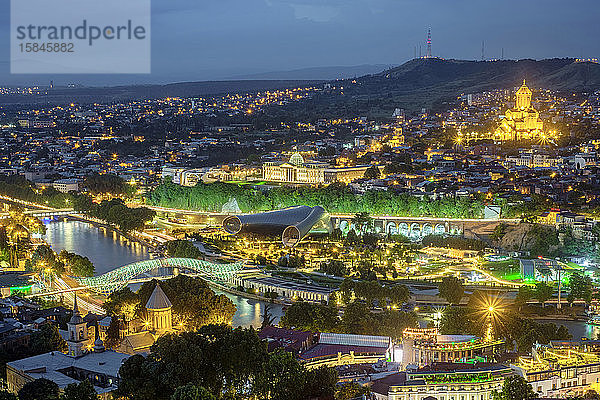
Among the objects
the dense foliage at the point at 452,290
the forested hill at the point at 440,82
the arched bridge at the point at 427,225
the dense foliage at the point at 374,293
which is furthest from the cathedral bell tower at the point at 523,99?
the dense foliage at the point at 374,293

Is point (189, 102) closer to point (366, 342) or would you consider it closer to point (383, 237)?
point (383, 237)

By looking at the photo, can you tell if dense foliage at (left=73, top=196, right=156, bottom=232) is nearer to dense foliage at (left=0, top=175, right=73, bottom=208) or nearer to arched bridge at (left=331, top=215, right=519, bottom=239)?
→ dense foliage at (left=0, top=175, right=73, bottom=208)

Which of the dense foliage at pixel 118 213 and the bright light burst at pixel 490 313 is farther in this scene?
the dense foliage at pixel 118 213

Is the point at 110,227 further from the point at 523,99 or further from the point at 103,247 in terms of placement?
the point at 523,99

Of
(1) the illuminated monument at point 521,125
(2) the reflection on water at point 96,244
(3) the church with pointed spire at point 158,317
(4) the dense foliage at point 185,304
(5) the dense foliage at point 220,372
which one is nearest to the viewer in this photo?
(5) the dense foliage at point 220,372

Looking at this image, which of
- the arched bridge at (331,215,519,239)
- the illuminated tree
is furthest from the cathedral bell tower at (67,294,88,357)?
the arched bridge at (331,215,519,239)

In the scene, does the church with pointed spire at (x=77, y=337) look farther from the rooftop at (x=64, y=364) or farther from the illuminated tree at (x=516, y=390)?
the illuminated tree at (x=516, y=390)
